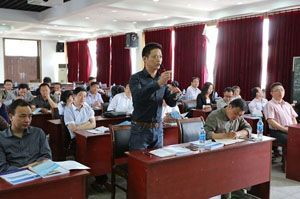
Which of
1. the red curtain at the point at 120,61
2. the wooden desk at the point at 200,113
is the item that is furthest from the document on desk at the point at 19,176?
the red curtain at the point at 120,61

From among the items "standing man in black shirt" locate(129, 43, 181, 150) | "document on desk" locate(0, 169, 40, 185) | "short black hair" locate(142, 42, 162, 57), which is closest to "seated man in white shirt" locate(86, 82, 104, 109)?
"standing man in black shirt" locate(129, 43, 181, 150)

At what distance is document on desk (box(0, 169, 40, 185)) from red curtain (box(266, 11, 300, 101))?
600 centimetres

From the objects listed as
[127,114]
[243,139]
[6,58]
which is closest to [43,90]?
[127,114]

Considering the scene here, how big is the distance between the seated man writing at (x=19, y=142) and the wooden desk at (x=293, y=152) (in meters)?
3.06

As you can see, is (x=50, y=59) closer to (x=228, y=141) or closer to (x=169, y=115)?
(x=169, y=115)

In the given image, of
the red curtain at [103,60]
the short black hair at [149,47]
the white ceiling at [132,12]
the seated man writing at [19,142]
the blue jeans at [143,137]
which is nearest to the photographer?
the seated man writing at [19,142]

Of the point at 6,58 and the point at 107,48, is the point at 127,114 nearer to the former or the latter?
the point at 107,48

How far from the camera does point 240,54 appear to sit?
7.78 meters

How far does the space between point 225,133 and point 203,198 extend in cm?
72

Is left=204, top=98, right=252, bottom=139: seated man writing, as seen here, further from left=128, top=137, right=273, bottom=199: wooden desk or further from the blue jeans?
the blue jeans

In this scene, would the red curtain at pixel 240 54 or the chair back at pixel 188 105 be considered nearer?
the chair back at pixel 188 105

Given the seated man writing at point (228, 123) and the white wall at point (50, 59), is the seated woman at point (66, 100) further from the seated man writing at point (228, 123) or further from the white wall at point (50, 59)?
the white wall at point (50, 59)

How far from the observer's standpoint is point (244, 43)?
303 inches

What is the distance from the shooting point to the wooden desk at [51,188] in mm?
1863
